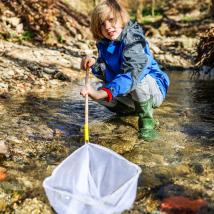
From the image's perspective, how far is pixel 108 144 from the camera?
386 centimetres

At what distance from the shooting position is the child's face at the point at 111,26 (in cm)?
374

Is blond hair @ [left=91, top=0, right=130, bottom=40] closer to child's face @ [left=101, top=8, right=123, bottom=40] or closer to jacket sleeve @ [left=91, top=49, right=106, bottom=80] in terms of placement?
child's face @ [left=101, top=8, right=123, bottom=40]

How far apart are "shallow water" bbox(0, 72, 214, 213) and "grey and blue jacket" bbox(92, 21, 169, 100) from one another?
518mm

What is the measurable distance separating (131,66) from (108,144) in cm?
68

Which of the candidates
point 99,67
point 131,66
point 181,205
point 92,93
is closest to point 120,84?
point 131,66

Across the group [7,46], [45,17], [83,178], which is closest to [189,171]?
[83,178]

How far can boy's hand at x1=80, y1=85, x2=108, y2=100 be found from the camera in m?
3.34

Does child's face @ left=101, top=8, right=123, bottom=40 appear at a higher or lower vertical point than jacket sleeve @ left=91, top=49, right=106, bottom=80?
higher

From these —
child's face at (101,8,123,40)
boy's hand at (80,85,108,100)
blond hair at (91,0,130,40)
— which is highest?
blond hair at (91,0,130,40)

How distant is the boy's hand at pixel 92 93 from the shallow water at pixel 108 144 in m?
0.50

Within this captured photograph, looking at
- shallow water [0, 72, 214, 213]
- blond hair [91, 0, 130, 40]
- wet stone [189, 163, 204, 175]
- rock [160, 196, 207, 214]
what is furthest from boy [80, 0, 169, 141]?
rock [160, 196, 207, 214]

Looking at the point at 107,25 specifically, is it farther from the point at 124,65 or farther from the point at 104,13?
the point at 124,65

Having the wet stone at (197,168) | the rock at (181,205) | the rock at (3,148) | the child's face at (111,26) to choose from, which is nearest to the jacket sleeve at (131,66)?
the child's face at (111,26)

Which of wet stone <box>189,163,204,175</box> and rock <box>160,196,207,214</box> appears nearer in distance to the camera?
rock <box>160,196,207,214</box>
